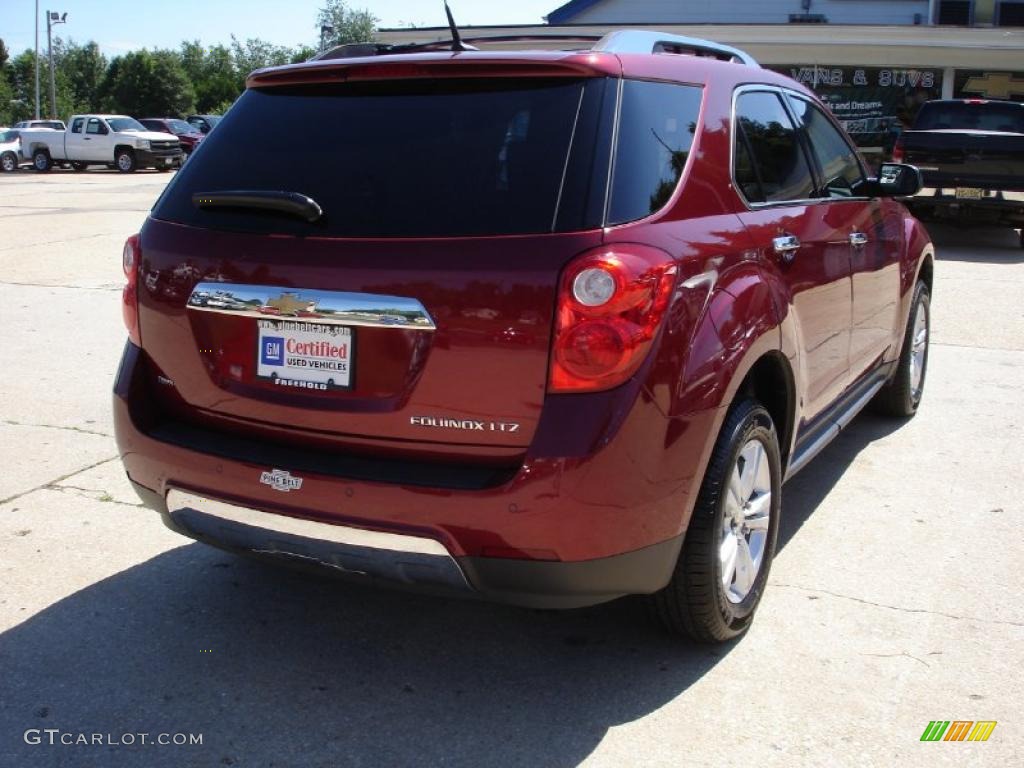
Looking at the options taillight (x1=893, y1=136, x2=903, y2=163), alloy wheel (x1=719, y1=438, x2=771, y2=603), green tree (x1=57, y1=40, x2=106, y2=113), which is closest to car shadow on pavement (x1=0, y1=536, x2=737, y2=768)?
alloy wheel (x1=719, y1=438, x2=771, y2=603)

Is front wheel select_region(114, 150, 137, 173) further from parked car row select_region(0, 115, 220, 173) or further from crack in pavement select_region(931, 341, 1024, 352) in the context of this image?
crack in pavement select_region(931, 341, 1024, 352)

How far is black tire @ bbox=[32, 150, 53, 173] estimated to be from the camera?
34.9 meters

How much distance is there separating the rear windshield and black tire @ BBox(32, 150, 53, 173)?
28.7 metres

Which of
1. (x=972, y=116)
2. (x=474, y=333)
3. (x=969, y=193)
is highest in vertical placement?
(x=972, y=116)

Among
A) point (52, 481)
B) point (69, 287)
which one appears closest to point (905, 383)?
point (52, 481)

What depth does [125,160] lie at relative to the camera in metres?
33.5

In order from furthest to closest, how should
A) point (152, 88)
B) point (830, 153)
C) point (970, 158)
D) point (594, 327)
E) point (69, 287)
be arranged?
point (152, 88) < point (970, 158) < point (69, 287) < point (830, 153) < point (594, 327)

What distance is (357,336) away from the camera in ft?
9.54

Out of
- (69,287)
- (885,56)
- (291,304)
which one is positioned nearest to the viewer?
(291,304)

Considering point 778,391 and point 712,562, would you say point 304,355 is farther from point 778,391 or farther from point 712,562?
point 778,391

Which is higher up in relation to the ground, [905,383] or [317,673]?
[905,383]

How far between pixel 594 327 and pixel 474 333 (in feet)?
1.02

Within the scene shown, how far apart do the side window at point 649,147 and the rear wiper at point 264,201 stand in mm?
840

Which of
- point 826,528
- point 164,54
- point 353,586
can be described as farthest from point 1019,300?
point 164,54
